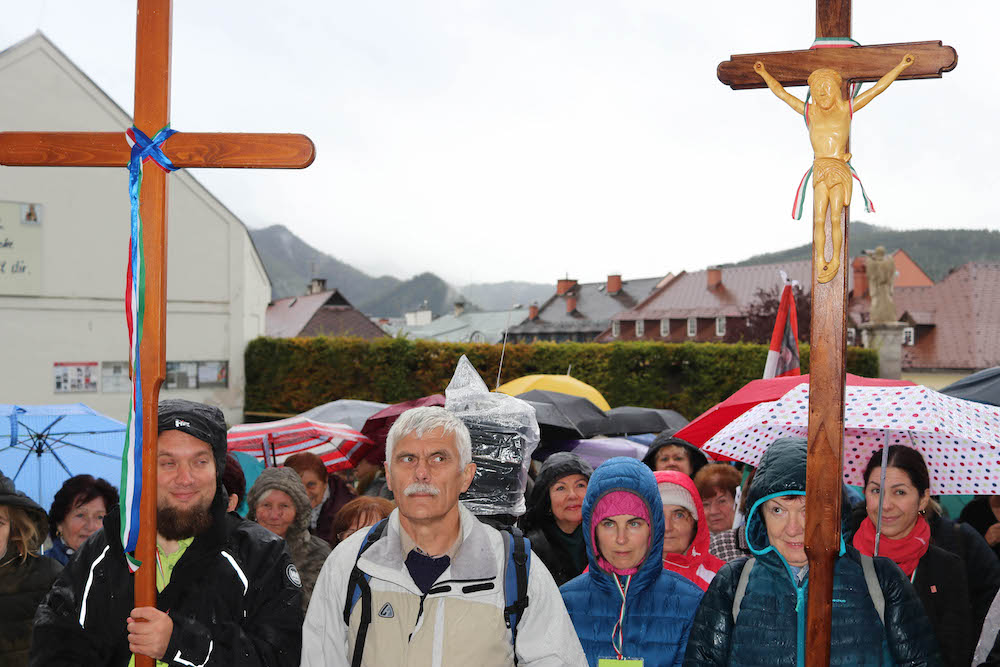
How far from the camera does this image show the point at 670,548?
4.10 metres

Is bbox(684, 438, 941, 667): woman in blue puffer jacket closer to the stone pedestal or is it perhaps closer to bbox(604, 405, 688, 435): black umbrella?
bbox(604, 405, 688, 435): black umbrella

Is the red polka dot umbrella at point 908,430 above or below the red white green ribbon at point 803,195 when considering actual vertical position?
below

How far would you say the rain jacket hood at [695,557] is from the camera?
13.2ft

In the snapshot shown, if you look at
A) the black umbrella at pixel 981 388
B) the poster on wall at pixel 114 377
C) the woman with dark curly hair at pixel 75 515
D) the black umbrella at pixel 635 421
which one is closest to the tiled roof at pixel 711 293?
the poster on wall at pixel 114 377

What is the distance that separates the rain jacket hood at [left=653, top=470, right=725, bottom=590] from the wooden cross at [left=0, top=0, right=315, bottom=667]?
2.21m

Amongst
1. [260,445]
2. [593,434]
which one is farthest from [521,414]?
[593,434]

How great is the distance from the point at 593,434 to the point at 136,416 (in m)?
7.27

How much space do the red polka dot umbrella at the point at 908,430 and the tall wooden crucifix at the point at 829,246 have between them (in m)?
0.91

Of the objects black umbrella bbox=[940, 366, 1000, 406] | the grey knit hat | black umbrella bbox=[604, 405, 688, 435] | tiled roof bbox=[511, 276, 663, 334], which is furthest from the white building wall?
tiled roof bbox=[511, 276, 663, 334]

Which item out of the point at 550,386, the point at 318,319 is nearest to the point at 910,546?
the point at 550,386

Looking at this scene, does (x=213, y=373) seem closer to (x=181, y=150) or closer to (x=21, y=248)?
(x=21, y=248)

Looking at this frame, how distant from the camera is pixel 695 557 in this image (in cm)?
410

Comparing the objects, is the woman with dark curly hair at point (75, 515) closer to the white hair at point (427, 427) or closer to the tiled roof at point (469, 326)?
the white hair at point (427, 427)

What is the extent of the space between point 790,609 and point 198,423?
2024 millimetres
